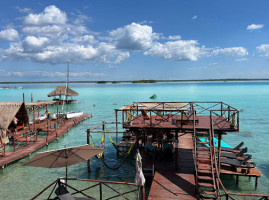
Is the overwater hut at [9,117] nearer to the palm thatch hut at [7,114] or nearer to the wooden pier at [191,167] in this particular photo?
the palm thatch hut at [7,114]

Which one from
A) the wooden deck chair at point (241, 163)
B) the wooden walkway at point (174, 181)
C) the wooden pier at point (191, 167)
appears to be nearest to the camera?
the wooden walkway at point (174, 181)

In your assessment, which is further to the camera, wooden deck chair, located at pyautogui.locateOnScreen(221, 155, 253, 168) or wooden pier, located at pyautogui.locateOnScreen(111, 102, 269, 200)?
wooden deck chair, located at pyautogui.locateOnScreen(221, 155, 253, 168)

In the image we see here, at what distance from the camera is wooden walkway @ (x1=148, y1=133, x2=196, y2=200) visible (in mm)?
10899

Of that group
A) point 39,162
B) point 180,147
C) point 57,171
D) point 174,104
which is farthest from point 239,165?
point 57,171

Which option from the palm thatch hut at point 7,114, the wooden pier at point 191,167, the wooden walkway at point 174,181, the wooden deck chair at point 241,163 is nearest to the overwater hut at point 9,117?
the palm thatch hut at point 7,114

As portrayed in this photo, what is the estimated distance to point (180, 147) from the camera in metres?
18.5

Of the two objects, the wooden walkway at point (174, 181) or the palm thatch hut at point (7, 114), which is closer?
the wooden walkway at point (174, 181)

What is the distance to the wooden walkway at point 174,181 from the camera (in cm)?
1090

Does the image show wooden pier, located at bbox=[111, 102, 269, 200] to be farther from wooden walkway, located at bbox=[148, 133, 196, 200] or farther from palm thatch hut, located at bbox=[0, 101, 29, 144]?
palm thatch hut, located at bbox=[0, 101, 29, 144]

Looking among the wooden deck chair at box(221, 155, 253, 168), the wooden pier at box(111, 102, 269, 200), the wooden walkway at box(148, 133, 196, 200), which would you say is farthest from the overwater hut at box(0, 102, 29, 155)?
the wooden deck chair at box(221, 155, 253, 168)

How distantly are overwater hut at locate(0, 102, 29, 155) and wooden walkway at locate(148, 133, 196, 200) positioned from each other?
14.4 m

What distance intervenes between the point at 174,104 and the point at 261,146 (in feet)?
39.1

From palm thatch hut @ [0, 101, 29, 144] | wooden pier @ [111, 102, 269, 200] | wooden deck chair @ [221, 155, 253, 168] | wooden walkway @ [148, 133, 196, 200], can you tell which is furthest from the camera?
palm thatch hut @ [0, 101, 29, 144]

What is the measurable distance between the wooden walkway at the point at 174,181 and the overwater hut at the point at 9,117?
14354 mm
